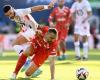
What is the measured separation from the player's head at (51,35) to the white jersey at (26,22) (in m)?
0.78

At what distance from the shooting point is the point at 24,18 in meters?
12.4

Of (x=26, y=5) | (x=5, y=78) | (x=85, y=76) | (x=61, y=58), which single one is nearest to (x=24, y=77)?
(x=5, y=78)

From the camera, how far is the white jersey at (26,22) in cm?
1219

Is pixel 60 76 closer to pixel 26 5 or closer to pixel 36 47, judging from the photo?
pixel 36 47

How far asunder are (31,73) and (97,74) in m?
2.34

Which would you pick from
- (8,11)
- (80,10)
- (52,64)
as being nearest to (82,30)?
(80,10)

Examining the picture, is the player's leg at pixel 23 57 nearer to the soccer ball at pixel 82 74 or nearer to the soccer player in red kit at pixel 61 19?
the soccer ball at pixel 82 74

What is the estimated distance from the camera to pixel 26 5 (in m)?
24.2

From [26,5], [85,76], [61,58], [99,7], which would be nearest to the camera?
[85,76]

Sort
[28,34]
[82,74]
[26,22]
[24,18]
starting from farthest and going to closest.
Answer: [28,34], [26,22], [24,18], [82,74]

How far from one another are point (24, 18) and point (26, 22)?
149 mm

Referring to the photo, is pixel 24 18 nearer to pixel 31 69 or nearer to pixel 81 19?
pixel 31 69

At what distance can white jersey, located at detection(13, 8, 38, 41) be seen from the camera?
40.0ft

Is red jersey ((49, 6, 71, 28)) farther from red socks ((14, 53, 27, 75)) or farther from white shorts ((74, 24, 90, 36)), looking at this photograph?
red socks ((14, 53, 27, 75))
